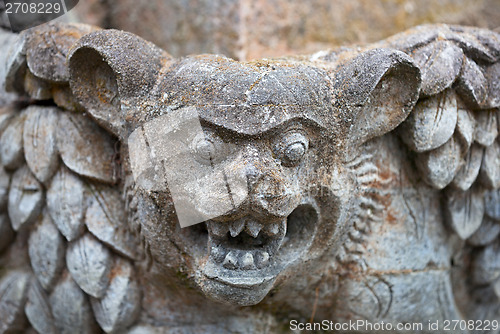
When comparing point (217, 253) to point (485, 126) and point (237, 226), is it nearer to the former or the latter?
point (237, 226)

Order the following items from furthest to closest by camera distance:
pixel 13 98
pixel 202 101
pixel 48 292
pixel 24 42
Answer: pixel 13 98 < pixel 48 292 < pixel 24 42 < pixel 202 101

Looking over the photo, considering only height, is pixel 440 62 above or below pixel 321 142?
above

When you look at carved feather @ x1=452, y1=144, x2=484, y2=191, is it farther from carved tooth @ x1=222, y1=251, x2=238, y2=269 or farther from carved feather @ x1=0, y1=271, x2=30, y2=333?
carved feather @ x1=0, y1=271, x2=30, y2=333

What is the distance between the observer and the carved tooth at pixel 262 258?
45.2 inches

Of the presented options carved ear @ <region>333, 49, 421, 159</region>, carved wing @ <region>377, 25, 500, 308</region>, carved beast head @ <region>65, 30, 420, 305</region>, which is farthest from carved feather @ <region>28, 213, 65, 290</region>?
carved wing @ <region>377, 25, 500, 308</region>

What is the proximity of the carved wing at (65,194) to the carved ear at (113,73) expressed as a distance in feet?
0.22

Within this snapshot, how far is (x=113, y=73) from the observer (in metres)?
1.18

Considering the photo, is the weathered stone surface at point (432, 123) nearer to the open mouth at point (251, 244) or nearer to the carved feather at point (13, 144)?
the open mouth at point (251, 244)

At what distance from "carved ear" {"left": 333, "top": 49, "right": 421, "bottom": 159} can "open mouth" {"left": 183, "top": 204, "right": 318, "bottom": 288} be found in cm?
20

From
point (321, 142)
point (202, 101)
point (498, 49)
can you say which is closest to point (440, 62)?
point (498, 49)

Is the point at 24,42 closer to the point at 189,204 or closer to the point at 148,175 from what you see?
the point at 148,175

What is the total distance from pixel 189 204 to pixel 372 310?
56 centimetres

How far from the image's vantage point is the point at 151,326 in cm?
140

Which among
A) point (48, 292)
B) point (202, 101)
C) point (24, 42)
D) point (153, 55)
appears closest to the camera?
point (202, 101)
